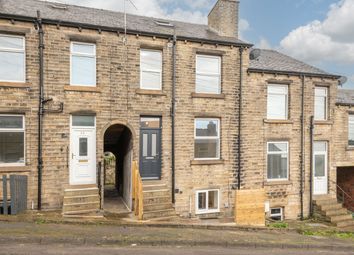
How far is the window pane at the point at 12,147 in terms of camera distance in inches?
471

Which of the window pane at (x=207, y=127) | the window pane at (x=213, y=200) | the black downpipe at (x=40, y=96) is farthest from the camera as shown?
the window pane at (x=213, y=200)

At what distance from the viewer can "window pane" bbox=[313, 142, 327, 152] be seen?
1702 centimetres

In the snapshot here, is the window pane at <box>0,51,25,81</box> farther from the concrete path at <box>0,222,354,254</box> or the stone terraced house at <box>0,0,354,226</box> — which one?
the concrete path at <box>0,222,354,254</box>

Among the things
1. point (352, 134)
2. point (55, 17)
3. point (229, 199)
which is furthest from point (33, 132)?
point (352, 134)

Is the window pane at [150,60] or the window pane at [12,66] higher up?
the window pane at [150,60]

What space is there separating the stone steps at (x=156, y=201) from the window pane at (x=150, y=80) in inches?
157

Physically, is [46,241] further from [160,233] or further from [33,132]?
[33,132]

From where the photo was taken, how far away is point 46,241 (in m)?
7.75

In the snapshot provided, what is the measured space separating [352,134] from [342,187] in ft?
11.4

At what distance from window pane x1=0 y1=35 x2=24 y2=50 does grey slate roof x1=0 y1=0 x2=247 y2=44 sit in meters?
0.86

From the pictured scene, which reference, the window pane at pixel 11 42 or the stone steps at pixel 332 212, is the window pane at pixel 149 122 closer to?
the window pane at pixel 11 42

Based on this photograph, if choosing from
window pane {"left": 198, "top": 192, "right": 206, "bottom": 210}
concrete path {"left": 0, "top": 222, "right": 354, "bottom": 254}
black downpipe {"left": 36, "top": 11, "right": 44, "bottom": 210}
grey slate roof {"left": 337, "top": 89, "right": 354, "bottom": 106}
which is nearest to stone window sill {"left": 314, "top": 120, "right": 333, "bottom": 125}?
grey slate roof {"left": 337, "top": 89, "right": 354, "bottom": 106}

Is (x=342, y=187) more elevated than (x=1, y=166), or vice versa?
(x=1, y=166)

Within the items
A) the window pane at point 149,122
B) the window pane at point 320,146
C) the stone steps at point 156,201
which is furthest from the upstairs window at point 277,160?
the window pane at point 149,122
